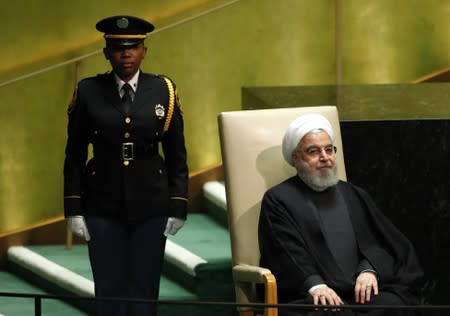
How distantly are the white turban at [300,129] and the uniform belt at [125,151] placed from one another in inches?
20.9

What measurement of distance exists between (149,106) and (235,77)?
8.27 feet

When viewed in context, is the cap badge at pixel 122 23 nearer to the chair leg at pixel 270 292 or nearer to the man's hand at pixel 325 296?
the chair leg at pixel 270 292

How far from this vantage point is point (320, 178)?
206 inches

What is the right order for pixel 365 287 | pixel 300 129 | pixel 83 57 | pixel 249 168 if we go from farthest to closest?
pixel 83 57
pixel 249 168
pixel 300 129
pixel 365 287

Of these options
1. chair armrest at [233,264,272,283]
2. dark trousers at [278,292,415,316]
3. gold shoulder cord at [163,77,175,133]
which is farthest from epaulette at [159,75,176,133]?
dark trousers at [278,292,415,316]

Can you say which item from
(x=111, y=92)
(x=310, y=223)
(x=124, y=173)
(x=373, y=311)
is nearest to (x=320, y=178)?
(x=310, y=223)

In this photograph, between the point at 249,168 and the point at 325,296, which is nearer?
the point at 325,296

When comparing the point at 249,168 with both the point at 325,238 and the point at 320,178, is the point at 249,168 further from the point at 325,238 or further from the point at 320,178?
the point at 325,238

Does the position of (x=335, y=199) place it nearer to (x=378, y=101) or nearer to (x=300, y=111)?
(x=300, y=111)

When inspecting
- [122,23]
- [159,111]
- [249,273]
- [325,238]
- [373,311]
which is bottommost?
[373,311]

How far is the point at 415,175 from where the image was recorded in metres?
5.88

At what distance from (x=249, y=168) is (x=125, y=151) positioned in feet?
1.72

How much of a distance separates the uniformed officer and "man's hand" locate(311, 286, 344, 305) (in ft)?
1.79

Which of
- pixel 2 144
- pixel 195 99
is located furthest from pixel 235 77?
pixel 2 144
